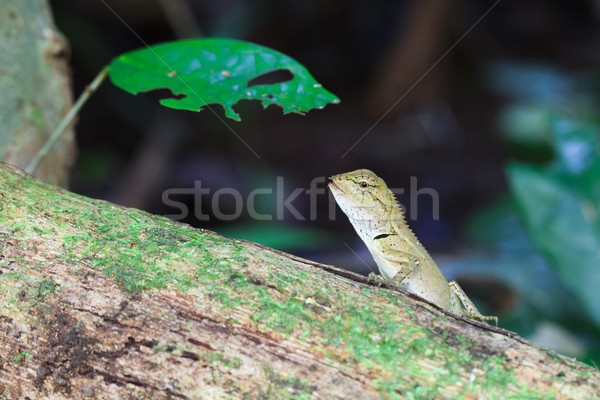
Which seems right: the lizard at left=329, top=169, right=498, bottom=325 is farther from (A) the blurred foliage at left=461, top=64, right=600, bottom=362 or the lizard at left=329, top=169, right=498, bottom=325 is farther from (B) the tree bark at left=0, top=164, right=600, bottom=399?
(B) the tree bark at left=0, top=164, right=600, bottom=399

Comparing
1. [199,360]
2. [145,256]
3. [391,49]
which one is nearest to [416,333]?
[199,360]

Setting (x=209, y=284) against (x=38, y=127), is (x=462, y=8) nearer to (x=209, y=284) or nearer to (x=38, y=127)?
(x=38, y=127)

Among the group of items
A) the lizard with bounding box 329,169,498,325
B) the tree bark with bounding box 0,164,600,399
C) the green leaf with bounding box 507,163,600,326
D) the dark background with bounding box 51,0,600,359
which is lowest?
the tree bark with bounding box 0,164,600,399

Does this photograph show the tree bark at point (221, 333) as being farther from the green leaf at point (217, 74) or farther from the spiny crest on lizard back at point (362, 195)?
the spiny crest on lizard back at point (362, 195)

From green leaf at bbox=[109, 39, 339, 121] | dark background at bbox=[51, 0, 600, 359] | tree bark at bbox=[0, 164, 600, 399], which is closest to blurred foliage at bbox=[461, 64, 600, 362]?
tree bark at bbox=[0, 164, 600, 399]

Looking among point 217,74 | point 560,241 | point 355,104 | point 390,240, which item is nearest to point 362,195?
point 390,240

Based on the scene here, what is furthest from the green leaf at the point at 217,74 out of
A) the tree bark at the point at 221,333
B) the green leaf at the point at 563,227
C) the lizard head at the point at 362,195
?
the green leaf at the point at 563,227

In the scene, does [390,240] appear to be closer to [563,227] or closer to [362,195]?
[362,195]
